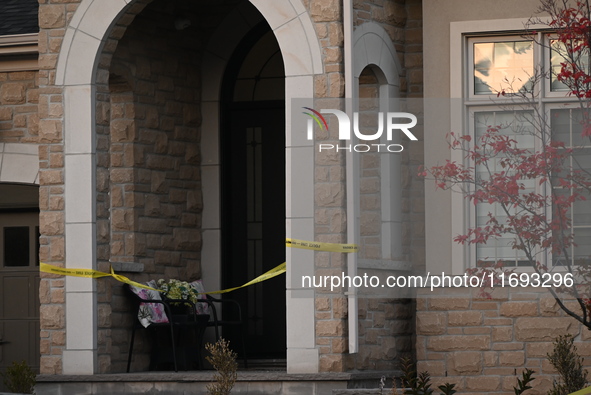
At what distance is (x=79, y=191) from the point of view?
1204cm

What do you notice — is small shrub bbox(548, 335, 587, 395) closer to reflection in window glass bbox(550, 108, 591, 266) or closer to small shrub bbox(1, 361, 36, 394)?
reflection in window glass bbox(550, 108, 591, 266)

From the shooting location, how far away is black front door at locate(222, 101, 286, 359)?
1378cm

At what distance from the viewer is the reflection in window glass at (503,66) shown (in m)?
12.2

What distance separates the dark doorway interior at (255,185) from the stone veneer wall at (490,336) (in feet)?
7.17

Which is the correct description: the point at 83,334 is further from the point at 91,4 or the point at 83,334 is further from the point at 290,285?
the point at 91,4

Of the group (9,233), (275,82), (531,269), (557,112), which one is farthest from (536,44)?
A: (9,233)

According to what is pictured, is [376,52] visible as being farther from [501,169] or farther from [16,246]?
[16,246]

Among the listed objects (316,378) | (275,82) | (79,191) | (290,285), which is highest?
(275,82)

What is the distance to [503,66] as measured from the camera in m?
12.2

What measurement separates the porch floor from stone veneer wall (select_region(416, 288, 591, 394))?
0.52 metres

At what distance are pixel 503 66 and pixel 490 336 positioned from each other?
260 centimetres

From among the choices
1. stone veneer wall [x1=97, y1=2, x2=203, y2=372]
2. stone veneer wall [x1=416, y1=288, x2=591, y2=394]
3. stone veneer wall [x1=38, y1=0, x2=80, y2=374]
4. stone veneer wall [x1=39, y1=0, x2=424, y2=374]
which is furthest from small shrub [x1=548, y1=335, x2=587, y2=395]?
stone veneer wall [x1=38, y1=0, x2=80, y2=374]

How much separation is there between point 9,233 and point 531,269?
604 centimetres

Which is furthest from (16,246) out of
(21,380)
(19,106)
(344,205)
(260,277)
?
(344,205)
